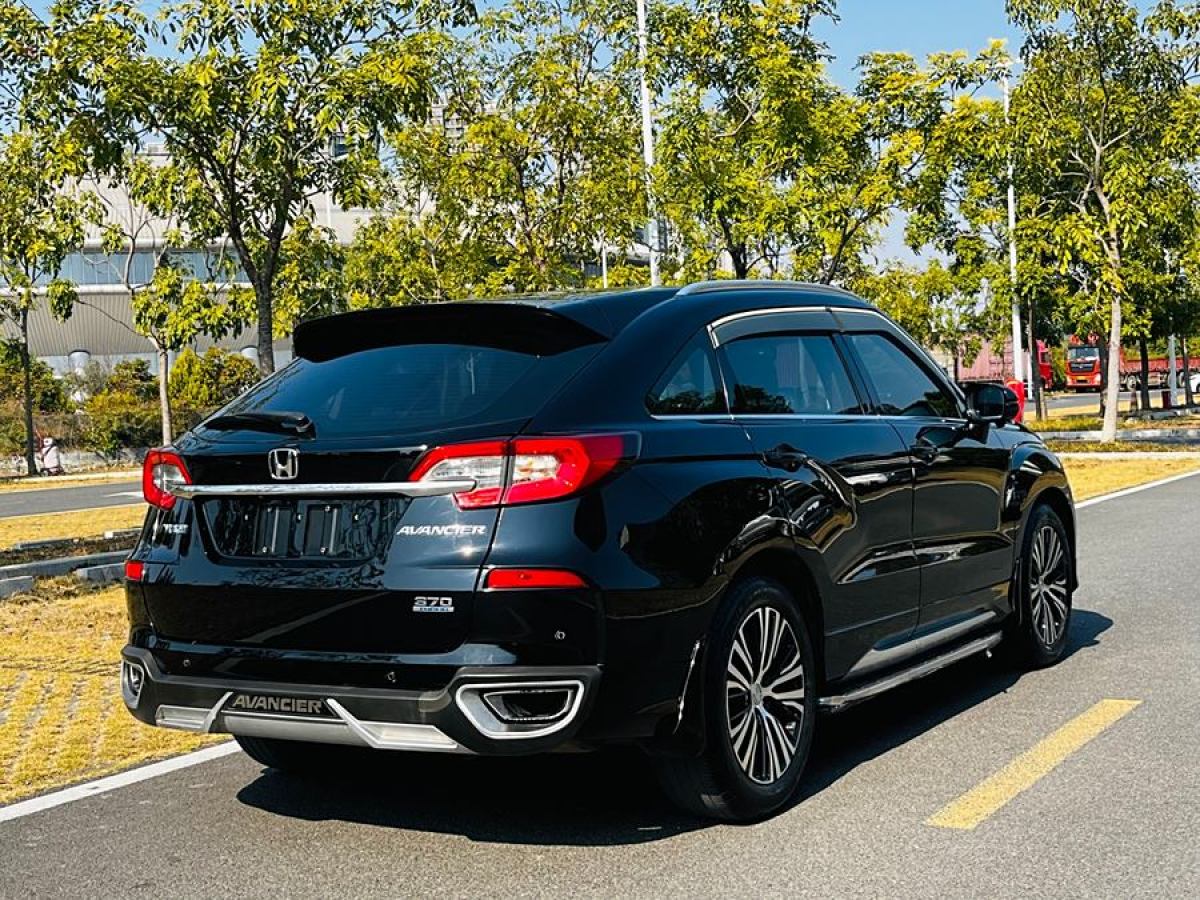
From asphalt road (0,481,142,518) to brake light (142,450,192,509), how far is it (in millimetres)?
→ 18974

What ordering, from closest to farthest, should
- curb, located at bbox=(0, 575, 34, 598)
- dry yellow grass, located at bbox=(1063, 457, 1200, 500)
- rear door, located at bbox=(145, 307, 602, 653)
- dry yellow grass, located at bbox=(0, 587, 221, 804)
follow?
rear door, located at bbox=(145, 307, 602, 653), dry yellow grass, located at bbox=(0, 587, 221, 804), curb, located at bbox=(0, 575, 34, 598), dry yellow grass, located at bbox=(1063, 457, 1200, 500)

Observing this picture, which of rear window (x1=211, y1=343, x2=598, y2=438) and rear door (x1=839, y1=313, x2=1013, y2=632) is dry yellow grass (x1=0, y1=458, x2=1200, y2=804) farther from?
rear door (x1=839, y1=313, x2=1013, y2=632)

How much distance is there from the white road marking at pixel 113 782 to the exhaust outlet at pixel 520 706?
1.98 m

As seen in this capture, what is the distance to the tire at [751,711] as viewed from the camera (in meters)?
4.86

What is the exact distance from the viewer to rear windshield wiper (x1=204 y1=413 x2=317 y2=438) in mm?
4844

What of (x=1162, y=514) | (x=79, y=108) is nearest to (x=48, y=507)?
(x=79, y=108)

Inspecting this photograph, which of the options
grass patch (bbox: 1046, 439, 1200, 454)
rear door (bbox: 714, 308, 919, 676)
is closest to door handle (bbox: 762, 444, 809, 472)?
rear door (bbox: 714, 308, 919, 676)

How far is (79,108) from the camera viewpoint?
13.6 m

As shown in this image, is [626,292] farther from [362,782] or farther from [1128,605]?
[1128,605]

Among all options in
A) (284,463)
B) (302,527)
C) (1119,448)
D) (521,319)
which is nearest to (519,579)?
(302,527)

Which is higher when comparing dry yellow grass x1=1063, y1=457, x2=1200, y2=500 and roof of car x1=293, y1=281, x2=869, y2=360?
roof of car x1=293, y1=281, x2=869, y2=360

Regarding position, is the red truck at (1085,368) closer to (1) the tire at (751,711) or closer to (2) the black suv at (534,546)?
(2) the black suv at (534,546)

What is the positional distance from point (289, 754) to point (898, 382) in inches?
112

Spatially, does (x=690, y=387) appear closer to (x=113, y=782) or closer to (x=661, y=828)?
(x=661, y=828)
